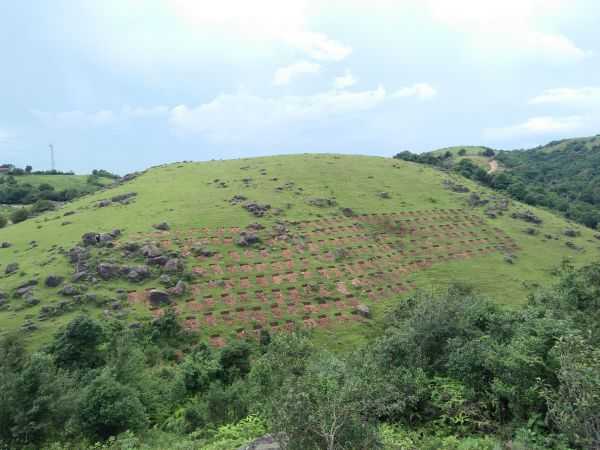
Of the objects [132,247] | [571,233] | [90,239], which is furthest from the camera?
[571,233]

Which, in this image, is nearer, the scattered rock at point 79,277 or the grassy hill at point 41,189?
the scattered rock at point 79,277

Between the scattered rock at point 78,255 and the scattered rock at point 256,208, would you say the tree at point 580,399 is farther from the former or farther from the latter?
the scattered rock at point 256,208

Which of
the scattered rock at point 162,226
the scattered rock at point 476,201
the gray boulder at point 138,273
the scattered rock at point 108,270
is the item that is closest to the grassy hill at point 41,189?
the scattered rock at point 162,226

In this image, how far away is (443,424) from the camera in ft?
56.2

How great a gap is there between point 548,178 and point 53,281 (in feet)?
627

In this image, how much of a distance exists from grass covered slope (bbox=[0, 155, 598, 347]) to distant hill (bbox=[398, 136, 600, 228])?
60.9ft

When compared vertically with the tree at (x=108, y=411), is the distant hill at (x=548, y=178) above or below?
above

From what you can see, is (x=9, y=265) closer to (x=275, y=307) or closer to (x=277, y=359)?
(x=275, y=307)

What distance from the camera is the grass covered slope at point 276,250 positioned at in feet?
177

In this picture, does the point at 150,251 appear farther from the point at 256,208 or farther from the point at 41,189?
the point at 41,189

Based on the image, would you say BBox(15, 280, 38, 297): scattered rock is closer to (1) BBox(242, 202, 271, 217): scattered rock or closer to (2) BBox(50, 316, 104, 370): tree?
(2) BBox(50, 316, 104, 370): tree

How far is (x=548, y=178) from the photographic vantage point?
17562 centimetres

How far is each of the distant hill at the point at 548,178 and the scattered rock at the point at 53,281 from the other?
123248 mm

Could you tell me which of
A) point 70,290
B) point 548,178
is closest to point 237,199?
point 70,290
